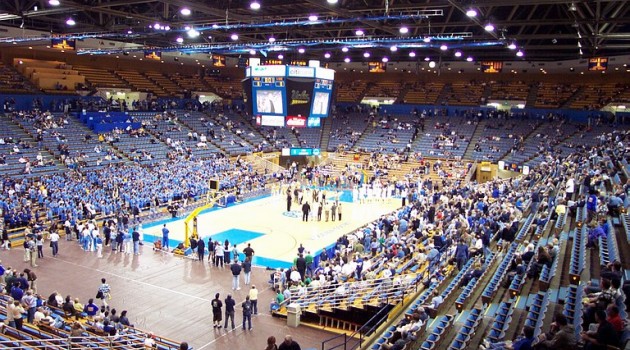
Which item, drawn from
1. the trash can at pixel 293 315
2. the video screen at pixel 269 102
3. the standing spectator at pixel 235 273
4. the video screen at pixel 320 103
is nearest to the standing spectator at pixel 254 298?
the trash can at pixel 293 315

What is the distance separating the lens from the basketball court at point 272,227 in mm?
23516

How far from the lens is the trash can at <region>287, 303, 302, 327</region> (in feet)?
49.1

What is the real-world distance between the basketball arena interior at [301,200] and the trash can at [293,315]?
64 millimetres

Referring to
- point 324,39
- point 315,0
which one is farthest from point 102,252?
point 324,39

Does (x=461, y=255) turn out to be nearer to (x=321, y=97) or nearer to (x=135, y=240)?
(x=135, y=240)

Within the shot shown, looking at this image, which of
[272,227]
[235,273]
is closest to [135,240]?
[235,273]

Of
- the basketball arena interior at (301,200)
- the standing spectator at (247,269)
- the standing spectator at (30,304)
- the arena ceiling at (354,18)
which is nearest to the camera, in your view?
the basketball arena interior at (301,200)

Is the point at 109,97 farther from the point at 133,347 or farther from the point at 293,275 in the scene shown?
the point at 133,347

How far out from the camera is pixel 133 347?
37.3 feet

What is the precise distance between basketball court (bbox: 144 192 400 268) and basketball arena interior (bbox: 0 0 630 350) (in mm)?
190

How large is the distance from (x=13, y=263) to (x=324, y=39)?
18311mm

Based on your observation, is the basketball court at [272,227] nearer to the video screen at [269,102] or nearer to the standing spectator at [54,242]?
the standing spectator at [54,242]

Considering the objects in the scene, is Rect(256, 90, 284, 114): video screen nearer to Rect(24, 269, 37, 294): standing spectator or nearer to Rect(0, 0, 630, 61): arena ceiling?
Rect(0, 0, 630, 61): arena ceiling

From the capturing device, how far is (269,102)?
28.0 metres
